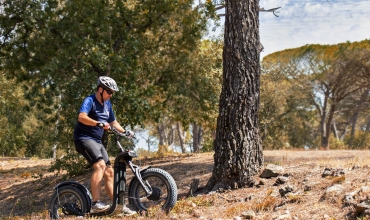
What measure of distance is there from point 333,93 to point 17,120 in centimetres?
2393

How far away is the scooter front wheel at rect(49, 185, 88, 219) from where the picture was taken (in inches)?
263

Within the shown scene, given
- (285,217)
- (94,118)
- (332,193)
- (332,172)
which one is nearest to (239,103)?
(332,172)

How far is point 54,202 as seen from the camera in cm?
693

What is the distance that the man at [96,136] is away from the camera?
21.3 ft

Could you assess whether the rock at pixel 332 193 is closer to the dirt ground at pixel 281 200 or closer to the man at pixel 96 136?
the dirt ground at pixel 281 200

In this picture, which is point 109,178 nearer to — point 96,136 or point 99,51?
point 96,136

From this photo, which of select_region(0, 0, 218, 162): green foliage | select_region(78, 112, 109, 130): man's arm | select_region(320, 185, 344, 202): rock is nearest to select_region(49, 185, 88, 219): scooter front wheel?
select_region(78, 112, 109, 130): man's arm

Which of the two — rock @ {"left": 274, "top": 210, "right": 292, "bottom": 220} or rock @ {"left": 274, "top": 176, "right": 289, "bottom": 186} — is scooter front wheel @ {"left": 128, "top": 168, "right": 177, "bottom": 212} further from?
rock @ {"left": 274, "top": 176, "right": 289, "bottom": 186}

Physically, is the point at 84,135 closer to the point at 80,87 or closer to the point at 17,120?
the point at 80,87

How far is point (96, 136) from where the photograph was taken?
666cm

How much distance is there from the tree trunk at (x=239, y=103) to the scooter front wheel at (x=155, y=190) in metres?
1.93

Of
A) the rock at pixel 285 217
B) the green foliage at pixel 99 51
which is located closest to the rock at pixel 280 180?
the rock at pixel 285 217

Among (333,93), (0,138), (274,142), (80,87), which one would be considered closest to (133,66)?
(80,87)

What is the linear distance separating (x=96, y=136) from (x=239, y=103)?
9.63 ft
